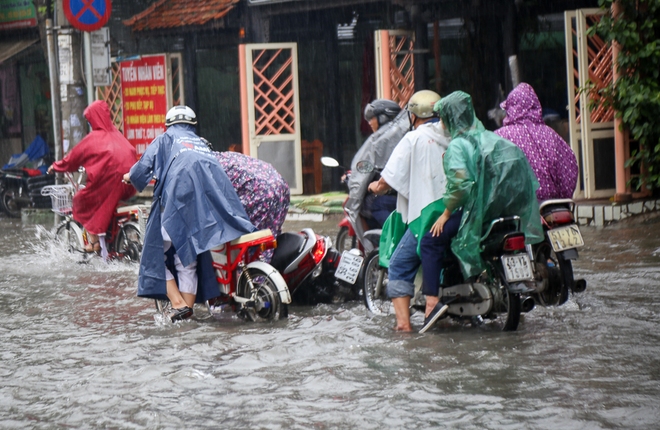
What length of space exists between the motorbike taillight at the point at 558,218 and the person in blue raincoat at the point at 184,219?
2157 millimetres

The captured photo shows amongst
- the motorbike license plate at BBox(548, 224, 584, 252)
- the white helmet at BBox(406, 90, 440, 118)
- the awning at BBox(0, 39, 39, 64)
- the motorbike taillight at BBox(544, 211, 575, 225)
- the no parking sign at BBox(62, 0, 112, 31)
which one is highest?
the awning at BBox(0, 39, 39, 64)

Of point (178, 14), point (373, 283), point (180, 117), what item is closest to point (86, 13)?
point (178, 14)

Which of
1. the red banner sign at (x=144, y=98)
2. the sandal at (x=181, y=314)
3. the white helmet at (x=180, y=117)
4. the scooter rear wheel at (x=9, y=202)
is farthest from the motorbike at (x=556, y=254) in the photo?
the scooter rear wheel at (x=9, y=202)

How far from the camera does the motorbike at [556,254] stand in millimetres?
7074

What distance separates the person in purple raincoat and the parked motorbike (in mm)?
1711

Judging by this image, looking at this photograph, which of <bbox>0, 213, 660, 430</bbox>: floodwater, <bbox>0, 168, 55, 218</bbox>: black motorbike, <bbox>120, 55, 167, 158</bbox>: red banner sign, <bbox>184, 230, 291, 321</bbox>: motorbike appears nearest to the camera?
<bbox>0, 213, 660, 430</bbox>: floodwater

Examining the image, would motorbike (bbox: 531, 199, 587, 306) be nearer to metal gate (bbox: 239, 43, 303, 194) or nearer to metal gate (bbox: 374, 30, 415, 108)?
metal gate (bbox: 374, 30, 415, 108)

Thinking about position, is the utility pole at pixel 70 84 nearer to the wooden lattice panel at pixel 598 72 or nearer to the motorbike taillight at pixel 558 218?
the wooden lattice panel at pixel 598 72

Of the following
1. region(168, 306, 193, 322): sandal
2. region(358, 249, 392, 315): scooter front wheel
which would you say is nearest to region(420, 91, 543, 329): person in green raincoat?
region(358, 249, 392, 315): scooter front wheel

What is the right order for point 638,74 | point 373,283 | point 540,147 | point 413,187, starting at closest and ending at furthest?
1. point 413,187
2. point 540,147
3. point 373,283
4. point 638,74

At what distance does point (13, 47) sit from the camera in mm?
18250

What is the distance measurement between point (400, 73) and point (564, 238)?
23.1 ft

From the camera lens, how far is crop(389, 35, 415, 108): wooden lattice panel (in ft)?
44.2

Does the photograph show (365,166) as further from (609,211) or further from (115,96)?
(115,96)
